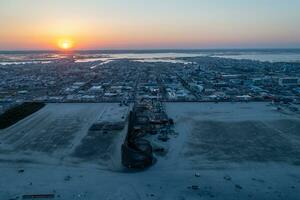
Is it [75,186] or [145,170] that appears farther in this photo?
[145,170]

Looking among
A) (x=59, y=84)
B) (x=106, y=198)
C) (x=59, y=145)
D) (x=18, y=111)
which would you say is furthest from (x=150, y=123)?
(x=59, y=84)

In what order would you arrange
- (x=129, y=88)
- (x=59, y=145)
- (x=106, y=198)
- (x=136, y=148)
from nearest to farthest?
(x=106, y=198)
(x=136, y=148)
(x=59, y=145)
(x=129, y=88)

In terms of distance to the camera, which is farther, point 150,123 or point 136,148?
point 150,123

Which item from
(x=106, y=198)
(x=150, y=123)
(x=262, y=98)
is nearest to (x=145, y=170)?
(x=106, y=198)

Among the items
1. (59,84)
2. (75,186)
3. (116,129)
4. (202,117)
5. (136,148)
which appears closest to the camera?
Result: (75,186)

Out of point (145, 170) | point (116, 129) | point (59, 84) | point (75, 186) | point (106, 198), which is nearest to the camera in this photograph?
point (106, 198)

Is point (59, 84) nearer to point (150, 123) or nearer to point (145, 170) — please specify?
point (150, 123)
